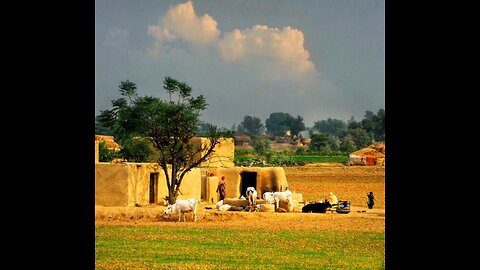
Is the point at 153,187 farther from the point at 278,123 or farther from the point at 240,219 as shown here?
the point at 278,123

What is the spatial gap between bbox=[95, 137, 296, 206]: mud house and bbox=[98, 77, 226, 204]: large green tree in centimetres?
58

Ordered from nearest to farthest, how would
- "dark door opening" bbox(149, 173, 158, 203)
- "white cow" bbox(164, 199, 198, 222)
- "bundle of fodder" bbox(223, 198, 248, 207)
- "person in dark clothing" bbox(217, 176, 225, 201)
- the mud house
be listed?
1. "white cow" bbox(164, 199, 198, 222)
2. the mud house
3. "bundle of fodder" bbox(223, 198, 248, 207)
4. "dark door opening" bbox(149, 173, 158, 203)
5. "person in dark clothing" bbox(217, 176, 225, 201)

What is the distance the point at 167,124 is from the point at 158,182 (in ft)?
12.9

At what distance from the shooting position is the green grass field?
12930 mm

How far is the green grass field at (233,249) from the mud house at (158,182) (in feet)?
13.8

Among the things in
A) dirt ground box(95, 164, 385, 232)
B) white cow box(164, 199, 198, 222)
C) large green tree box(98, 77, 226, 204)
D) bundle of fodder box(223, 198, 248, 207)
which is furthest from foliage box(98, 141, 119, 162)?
white cow box(164, 199, 198, 222)

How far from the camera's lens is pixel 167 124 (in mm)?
29969

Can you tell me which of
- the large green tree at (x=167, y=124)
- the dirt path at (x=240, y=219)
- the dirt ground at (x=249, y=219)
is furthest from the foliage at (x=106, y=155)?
the dirt path at (x=240, y=219)

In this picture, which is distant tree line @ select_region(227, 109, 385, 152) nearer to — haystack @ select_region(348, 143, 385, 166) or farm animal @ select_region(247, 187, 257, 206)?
haystack @ select_region(348, 143, 385, 166)

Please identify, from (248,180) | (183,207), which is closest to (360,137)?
(248,180)

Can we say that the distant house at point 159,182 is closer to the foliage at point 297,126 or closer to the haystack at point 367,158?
the haystack at point 367,158

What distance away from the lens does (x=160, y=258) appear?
535 inches
